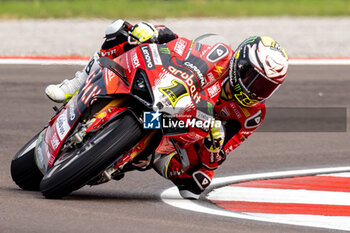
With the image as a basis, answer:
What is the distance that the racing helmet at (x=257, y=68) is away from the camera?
20.8 ft

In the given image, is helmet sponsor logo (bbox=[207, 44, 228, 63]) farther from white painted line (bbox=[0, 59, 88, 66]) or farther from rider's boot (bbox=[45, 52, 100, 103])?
white painted line (bbox=[0, 59, 88, 66])

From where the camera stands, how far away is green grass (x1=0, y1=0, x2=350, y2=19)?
61.9 feet

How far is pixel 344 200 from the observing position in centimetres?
732

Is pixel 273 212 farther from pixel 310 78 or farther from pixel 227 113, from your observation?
pixel 310 78

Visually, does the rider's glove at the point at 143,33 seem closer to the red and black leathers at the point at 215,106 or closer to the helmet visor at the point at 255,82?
the red and black leathers at the point at 215,106

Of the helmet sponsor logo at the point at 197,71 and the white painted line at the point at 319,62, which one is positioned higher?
the white painted line at the point at 319,62

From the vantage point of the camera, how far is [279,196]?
7.41 meters

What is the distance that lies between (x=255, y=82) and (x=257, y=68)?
121mm

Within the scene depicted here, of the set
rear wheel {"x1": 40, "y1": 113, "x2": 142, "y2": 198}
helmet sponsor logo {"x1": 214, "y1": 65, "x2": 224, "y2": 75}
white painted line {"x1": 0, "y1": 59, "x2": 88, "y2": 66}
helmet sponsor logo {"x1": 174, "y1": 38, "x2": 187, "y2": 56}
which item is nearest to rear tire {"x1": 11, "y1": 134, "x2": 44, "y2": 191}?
rear wheel {"x1": 40, "y1": 113, "x2": 142, "y2": 198}

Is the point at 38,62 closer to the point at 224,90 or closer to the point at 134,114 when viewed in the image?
the point at 224,90

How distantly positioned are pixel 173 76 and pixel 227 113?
746 millimetres

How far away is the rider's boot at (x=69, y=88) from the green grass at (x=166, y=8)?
35.5ft

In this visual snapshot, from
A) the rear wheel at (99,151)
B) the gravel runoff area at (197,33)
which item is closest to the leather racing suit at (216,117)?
the rear wheel at (99,151)

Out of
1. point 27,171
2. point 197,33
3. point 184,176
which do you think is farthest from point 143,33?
point 197,33
